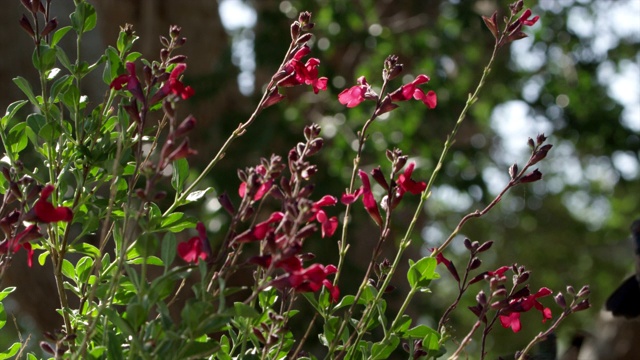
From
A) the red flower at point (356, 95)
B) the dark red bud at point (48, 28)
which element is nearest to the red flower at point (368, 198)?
the red flower at point (356, 95)

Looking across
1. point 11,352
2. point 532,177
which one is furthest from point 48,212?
point 532,177

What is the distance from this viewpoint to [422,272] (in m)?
1.15

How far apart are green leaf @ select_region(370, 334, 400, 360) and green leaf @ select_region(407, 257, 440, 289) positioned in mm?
76

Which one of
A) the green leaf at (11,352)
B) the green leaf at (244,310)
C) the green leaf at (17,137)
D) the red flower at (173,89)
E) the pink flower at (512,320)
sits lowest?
the pink flower at (512,320)

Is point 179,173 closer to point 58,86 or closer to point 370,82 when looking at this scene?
point 58,86

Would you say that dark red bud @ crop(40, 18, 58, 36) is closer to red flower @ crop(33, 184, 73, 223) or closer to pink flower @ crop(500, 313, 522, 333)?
red flower @ crop(33, 184, 73, 223)

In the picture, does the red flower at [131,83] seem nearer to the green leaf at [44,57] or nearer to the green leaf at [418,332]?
the green leaf at [44,57]

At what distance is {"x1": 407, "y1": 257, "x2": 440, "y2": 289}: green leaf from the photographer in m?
1.14

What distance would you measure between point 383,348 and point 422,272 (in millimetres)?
107

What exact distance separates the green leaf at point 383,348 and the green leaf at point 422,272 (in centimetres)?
8

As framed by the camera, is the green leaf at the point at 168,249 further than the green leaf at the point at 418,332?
No

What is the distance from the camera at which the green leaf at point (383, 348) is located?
1135 millimetres

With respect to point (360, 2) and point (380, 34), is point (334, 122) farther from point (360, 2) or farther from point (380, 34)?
point (360, 2)

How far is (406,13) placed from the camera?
7.15 meters
